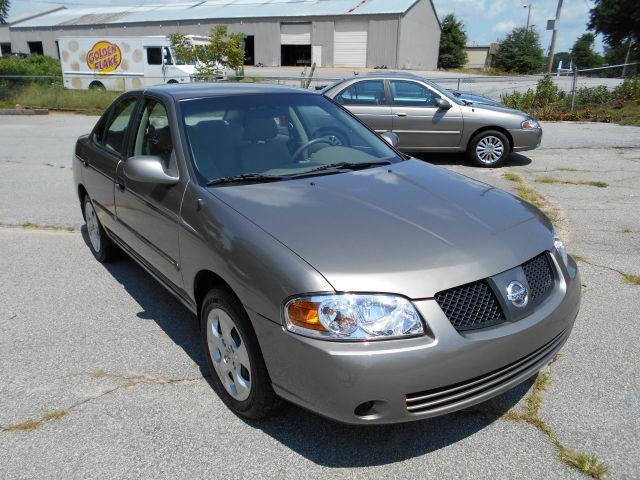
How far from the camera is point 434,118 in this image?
9.41 metres

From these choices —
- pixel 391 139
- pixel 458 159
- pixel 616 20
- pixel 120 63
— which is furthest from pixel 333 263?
pixel 616 20

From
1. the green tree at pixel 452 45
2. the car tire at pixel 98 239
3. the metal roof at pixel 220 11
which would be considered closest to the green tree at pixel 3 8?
the metal roof at pixel 220 11

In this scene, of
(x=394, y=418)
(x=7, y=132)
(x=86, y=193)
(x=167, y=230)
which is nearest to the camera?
(x=394, y=418)

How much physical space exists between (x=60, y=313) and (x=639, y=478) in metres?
3.82

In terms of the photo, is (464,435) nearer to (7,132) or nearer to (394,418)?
(394,418)

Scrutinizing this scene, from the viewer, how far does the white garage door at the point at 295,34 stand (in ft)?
165

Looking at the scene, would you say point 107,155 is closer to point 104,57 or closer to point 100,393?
point 100,393

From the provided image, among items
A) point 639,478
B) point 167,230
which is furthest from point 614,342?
point 167,230

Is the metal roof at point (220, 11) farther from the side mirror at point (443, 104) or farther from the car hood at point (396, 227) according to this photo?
the car hood at point (396, 227)

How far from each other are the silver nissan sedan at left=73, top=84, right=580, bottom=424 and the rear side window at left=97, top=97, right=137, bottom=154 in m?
0.39

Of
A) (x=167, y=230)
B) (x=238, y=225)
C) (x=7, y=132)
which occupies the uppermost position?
(x=238, y=225)

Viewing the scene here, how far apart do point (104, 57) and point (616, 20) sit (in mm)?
39425

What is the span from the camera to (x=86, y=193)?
5.20 m

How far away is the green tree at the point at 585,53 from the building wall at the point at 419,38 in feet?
117
